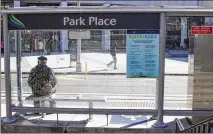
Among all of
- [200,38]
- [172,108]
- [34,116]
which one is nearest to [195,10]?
[200,38]

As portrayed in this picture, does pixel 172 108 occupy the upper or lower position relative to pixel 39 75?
lower

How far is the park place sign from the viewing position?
6973mm

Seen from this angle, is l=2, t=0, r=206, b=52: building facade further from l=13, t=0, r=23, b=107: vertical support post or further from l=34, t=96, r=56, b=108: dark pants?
l=34, t=96, r=56, b=108: dark pants

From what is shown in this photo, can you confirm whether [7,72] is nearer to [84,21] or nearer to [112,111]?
[84,21]

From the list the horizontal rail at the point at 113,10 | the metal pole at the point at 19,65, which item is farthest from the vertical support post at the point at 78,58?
the metal pole at the point at 19,65

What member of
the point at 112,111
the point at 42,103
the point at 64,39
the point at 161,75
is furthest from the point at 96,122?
the point at 64,39

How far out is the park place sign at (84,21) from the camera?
6.97 m

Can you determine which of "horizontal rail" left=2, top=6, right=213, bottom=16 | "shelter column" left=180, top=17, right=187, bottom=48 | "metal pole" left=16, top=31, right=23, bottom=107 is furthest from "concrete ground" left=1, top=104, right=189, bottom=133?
"horizontal rail" left=2, top=6, right=213, bottom=16

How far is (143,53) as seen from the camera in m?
7.16

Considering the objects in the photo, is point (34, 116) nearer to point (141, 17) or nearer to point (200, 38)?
point (141, 17)

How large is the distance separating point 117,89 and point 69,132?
1.38m

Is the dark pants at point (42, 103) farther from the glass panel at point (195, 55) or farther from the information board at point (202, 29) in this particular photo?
the information board at point (202, 29)

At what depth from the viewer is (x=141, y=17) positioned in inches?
274

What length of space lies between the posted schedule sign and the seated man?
5.80ft
